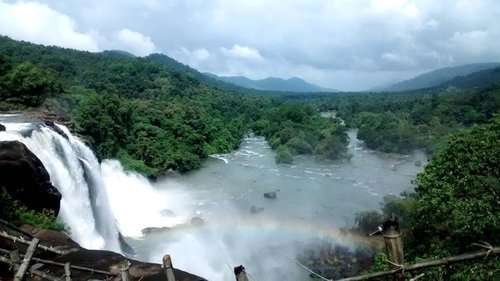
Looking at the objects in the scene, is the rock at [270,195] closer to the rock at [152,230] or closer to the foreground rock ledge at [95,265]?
the rock at [152,230]

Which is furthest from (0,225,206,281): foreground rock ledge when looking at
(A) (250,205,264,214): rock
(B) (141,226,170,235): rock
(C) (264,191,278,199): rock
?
(C) (264,191,278,199): rock

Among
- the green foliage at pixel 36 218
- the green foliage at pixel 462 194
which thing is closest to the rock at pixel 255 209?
the green foliage at pixel 462 194

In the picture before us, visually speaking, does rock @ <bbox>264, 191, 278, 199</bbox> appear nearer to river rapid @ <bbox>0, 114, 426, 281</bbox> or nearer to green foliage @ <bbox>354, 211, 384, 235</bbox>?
river rapid @ <bbox>0, 114, 426, 281</bbox>

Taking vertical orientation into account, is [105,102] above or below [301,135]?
above

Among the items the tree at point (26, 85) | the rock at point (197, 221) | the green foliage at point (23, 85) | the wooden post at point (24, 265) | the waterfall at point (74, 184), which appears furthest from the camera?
the tree at point (26, 85)

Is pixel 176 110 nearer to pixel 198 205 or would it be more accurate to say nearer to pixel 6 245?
pixel 198 205

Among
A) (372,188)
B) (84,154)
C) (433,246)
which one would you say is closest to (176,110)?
(372,188)

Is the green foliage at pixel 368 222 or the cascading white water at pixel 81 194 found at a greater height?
the cascading white water at pixel 81 194
